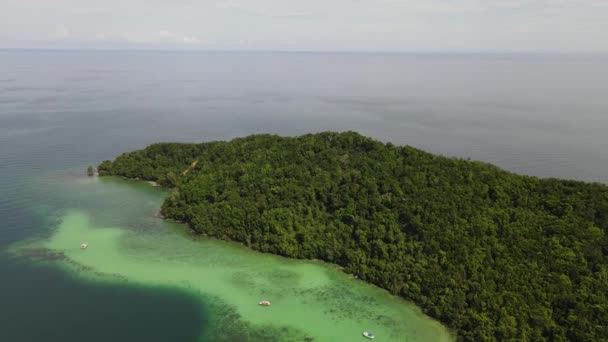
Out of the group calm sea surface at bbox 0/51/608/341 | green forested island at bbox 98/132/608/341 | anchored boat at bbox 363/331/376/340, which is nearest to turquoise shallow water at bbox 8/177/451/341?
anchored boat at bbox 363/331/376/340

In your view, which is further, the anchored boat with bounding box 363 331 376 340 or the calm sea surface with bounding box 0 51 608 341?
the calm sea surface with bounding box 0 51 608 341

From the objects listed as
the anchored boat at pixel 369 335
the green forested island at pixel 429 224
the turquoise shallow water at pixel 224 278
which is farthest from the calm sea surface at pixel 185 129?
the green forested island at pixel 429 224

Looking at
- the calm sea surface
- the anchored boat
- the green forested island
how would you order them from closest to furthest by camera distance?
the anchored boat → the green forested island → the calm sea surface

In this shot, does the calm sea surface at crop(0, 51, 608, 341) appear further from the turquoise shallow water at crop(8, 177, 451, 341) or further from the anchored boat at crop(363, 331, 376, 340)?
the anchored boat at crop(363, 331, 376, 340)

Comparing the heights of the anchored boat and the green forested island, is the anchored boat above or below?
below

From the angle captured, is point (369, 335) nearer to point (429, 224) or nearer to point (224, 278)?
point (429, 224)

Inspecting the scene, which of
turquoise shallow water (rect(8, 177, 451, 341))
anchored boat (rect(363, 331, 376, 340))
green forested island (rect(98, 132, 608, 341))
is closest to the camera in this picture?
anchored boat (rect(363, 331, 376, 340))

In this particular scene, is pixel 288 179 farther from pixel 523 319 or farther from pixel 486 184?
pixel 523 319
